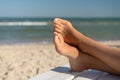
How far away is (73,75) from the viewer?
1920mm

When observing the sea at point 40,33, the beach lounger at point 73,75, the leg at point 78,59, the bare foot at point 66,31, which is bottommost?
the sea at point 40,33

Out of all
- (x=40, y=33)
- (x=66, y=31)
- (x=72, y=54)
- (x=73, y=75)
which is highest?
(x=66, y=31)

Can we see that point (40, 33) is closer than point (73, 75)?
No

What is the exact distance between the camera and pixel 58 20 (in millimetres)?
2082

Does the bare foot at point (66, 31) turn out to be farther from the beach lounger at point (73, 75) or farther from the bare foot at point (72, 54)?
the beach lounger at point (73, 75)

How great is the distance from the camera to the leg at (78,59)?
6.54 ft

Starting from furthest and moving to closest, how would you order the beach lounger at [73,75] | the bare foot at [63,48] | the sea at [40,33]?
the sea at [40,33]
the bare foot at [63,48]
the beach lounger at [73,75]

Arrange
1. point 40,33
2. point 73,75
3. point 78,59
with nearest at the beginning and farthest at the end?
point 73,75
point 78,59
point 40,33

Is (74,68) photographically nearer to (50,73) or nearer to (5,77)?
(50,73)

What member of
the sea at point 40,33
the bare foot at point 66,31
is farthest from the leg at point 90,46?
the sea at point 40,33

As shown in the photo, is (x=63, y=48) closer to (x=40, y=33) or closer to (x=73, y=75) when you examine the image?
(x=73, y=75)

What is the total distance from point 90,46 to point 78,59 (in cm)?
13

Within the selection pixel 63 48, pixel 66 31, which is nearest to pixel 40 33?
pixel 66 31

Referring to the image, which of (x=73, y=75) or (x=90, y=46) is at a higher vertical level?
(x=90, y=46)
